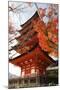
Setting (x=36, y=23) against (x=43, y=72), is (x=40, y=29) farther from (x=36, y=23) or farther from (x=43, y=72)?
(x=43, y=72)

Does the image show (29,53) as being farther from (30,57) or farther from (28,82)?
(28,82)

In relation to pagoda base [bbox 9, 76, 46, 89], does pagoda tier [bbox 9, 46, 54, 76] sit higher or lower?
higher

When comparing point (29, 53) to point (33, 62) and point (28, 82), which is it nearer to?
A: point (33, 62)

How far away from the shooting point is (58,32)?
1849 mm

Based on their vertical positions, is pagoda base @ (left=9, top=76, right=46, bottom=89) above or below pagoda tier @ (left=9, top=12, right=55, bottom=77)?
below

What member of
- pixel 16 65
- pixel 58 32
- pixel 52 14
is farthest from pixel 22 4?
pixel 16 65

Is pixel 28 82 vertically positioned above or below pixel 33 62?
below

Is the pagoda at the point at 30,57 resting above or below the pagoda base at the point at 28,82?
above

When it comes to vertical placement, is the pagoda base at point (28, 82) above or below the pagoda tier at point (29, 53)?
below

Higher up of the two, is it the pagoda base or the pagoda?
the pagoda

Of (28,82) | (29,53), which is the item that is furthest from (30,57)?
(28,82)

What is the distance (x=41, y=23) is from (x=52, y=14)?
135 mm

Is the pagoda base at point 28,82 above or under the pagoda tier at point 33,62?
under

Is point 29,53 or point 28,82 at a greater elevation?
point 29,53
